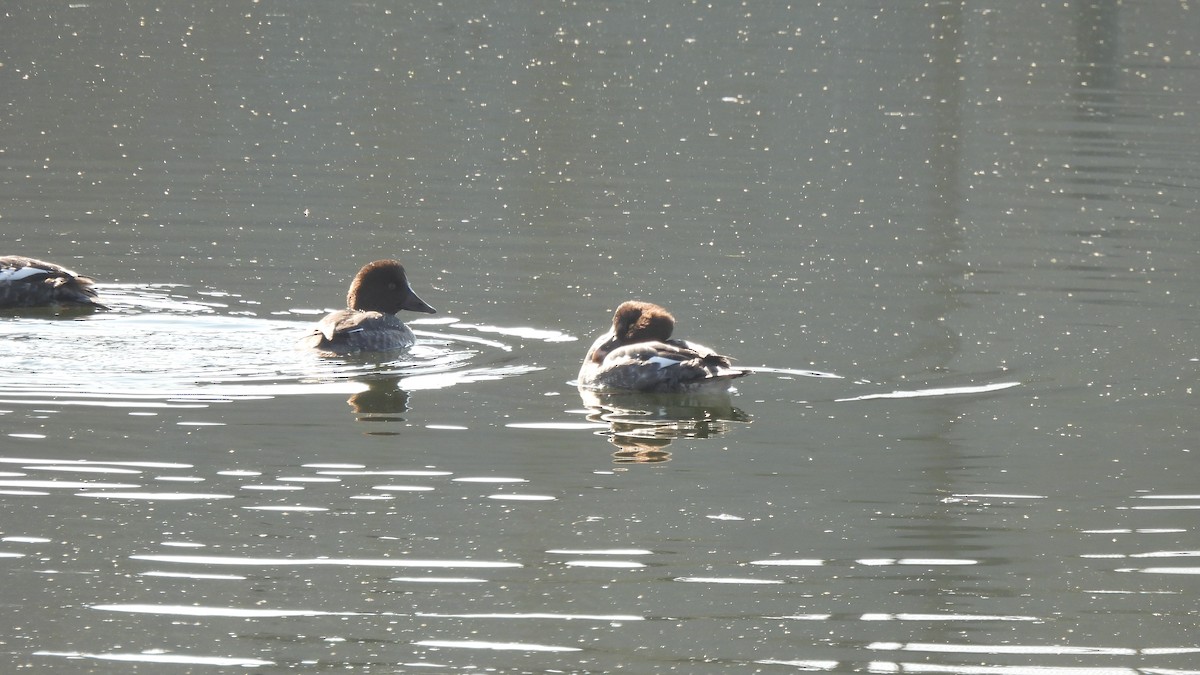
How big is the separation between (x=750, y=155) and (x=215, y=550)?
1727 cm

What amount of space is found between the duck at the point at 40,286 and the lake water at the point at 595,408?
167 mm

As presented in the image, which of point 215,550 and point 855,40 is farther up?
point 855,40

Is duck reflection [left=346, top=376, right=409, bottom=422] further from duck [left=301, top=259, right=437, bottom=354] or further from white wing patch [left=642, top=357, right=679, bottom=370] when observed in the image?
white wing patch [left=642, top=357, right=679, bottom=370]

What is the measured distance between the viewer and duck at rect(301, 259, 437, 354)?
466 inches

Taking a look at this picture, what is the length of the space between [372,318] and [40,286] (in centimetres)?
267

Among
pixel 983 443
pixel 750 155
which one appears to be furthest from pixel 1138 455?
pixel 750 155

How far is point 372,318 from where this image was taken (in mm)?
11977

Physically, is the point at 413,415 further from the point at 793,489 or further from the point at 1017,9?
the point at 1017,9

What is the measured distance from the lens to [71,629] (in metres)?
6.77

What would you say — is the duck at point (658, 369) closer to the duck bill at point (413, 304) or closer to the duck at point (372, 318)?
the duck at point (372, 318)

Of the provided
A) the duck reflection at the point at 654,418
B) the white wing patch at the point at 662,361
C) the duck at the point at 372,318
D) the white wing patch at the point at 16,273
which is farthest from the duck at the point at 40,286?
the white wing patch at the point at 662,361

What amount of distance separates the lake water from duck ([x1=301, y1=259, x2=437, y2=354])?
19 cm

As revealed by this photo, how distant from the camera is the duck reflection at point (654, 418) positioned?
9773mm

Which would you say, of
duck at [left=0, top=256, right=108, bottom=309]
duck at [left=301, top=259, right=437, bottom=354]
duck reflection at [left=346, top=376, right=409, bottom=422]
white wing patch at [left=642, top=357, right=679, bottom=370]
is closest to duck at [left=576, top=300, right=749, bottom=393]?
white wing patch at [left=642, top=357, right=679, bottom=370]
